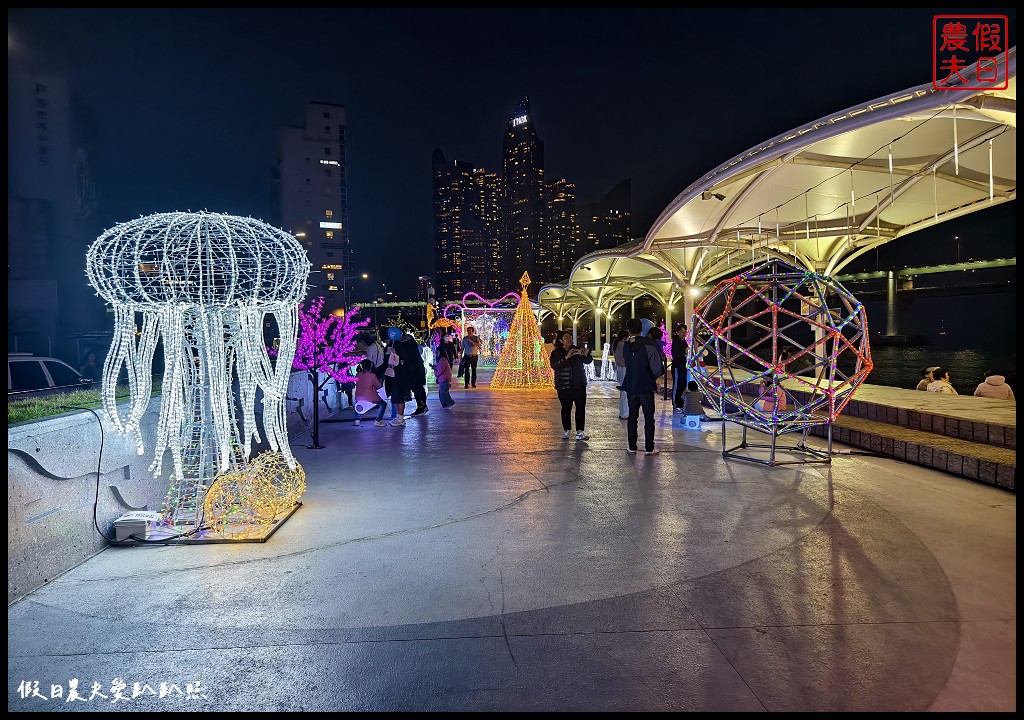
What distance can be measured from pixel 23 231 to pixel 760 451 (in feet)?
53.6

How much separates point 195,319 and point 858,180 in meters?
13.3

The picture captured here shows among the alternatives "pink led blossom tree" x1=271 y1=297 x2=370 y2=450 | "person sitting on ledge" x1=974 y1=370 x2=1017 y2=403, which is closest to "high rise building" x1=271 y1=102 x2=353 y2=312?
"pink led blossom tree" x1=271 y1=297 x2=370 y2=450

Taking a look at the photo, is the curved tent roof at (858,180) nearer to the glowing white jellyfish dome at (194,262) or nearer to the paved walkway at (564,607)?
the paved walkway at (564,607)

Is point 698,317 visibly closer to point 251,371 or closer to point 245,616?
point 251,371

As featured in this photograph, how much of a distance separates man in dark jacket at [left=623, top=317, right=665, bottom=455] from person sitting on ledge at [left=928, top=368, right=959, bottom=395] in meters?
6.35

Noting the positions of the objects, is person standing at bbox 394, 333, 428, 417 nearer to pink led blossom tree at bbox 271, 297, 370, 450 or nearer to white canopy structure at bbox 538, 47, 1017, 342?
pink led blossom tree at bbox 271, 297, 370, 450

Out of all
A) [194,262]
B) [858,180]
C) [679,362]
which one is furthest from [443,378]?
[858,180]

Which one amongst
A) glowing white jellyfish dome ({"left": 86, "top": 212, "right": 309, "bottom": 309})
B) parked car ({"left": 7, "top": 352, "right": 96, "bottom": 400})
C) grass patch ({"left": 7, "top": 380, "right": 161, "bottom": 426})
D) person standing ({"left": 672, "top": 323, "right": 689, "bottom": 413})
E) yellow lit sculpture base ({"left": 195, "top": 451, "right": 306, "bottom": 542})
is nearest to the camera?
grass patch ({"left": 7, "top": 380, "right": 161, "bottom": 426})

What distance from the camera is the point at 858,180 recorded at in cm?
1242

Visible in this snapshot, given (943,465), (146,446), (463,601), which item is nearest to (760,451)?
(943,465)

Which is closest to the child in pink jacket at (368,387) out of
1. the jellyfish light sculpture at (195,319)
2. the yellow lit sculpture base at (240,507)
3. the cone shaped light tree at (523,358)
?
the jellyfish light sculpture at (195,319)

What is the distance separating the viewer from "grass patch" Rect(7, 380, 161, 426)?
12.5ft

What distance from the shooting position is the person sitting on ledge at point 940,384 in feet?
34.3
